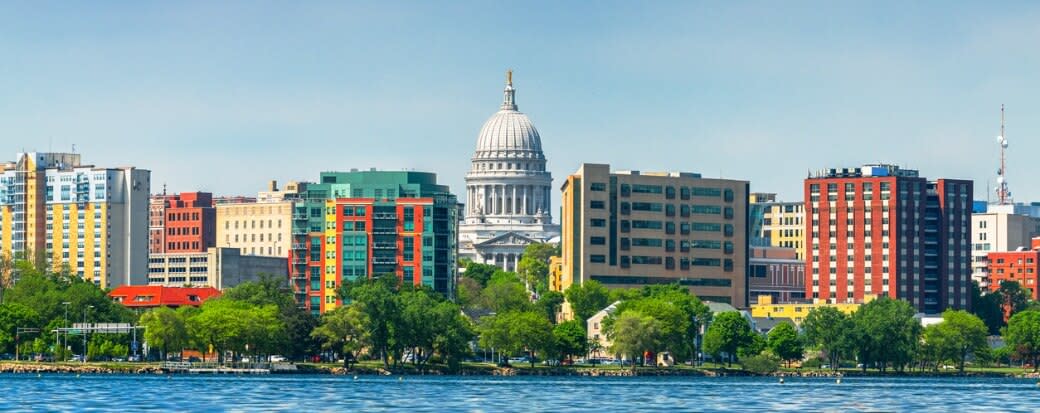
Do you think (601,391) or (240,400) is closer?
(240,400)

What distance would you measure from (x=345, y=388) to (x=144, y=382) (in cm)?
1904

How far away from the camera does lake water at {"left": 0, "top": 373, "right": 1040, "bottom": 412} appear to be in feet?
461

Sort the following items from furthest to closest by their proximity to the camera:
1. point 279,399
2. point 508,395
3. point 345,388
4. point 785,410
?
point 345,388
point 508,395
point 279,399
point 785,410

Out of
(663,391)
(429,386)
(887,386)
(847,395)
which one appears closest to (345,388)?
(429,386)

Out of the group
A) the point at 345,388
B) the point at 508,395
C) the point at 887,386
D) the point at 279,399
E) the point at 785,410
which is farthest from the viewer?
the point at 887,386

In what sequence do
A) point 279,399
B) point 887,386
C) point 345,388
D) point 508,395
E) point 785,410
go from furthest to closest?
point 887,386
point 345,388
point 508,395
point 279,399
point 785,410

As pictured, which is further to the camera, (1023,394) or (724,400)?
(1023,394)

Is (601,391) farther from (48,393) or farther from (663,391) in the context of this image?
(48,393)

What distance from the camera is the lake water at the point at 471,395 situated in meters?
140

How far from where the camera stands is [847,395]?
16900 cm

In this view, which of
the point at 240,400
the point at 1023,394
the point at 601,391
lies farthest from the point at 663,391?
the point at 240,400

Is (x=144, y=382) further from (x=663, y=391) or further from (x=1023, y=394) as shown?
(x=1023, y=394)

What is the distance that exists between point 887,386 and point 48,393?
73.8 metres

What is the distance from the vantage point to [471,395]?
161500 millimetres
